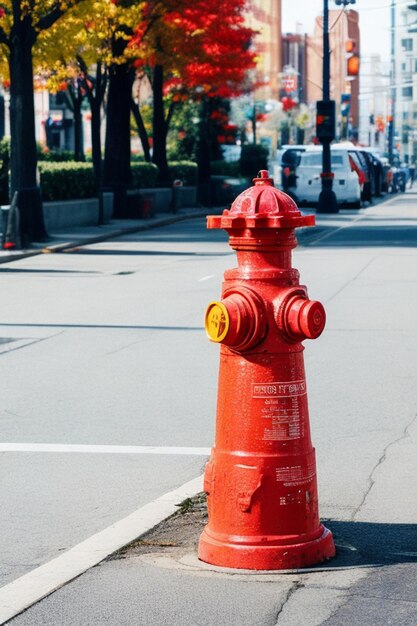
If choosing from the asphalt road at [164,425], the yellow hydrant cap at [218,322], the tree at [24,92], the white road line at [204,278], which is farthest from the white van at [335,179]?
the yellow hydrant cap at [218,322]

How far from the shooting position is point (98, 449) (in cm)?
812

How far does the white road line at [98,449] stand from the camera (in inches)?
316

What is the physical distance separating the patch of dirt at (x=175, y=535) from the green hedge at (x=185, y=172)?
45.3 m

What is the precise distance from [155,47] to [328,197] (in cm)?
781

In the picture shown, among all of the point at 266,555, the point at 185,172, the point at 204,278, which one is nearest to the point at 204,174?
the point at 185,172

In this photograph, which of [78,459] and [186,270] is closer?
[78,459]

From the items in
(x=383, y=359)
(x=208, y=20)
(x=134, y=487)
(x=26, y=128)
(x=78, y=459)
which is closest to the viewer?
(x=134, y=487)

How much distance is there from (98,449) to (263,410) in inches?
114

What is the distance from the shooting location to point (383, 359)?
1195 cm

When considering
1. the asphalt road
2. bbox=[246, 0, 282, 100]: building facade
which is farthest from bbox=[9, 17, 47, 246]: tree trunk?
bbox=[246, 0, 282, 100]: building facade

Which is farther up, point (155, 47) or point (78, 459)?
point (155, 47)

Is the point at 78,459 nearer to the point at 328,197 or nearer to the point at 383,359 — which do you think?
the point at 383,359

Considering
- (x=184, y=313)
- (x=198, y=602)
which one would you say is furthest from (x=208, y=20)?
(x=198, y=602)

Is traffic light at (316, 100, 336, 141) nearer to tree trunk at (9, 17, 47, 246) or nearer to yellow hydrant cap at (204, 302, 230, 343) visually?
tree trunk at (9, 17, 47, 246)
